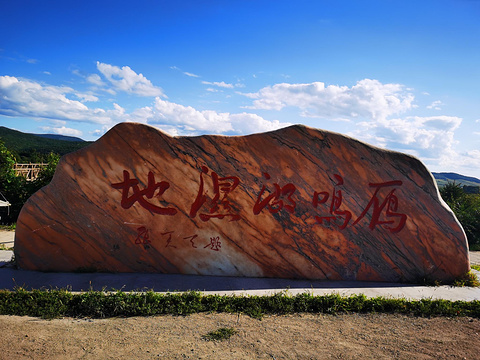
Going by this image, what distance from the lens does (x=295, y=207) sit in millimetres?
5988

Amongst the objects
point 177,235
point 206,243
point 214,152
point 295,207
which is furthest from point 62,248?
point 295,207

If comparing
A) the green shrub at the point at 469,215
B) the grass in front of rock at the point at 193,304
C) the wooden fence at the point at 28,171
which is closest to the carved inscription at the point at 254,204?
the grass in front of rock at the point at 193,304

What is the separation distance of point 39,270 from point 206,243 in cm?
283
